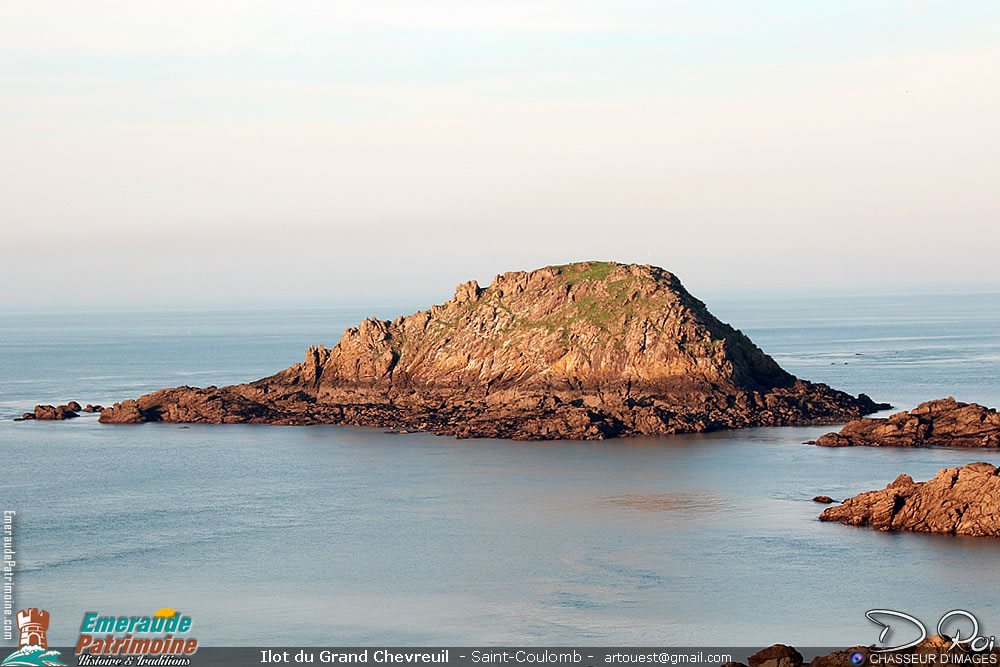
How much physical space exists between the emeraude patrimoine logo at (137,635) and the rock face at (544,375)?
45965mm

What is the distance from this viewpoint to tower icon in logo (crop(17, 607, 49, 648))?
37.1m

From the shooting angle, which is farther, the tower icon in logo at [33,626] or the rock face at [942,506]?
the rock face at [942,506]

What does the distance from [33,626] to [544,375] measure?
2278 inches

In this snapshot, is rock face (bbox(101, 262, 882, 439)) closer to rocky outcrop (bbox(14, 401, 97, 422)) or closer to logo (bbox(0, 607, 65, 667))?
rocky outcrop (bbox(14, 401, 97, 422))

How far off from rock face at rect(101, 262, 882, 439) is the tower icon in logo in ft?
154

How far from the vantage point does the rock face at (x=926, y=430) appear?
75.7 m

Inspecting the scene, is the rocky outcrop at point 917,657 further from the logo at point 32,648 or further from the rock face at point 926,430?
the rock face at point 926,430

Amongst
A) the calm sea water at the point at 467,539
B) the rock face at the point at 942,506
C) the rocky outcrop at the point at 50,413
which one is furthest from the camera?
the rocky outcrop at the point at 50,413

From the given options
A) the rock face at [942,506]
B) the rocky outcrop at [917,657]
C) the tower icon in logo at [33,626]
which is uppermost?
the rock face at [942,506]

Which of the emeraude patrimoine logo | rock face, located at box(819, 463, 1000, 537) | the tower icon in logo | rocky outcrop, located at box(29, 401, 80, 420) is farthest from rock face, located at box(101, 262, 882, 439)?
the tower icon in logo

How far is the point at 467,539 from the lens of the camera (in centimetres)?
5338
